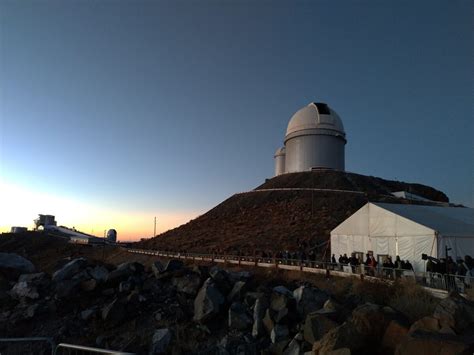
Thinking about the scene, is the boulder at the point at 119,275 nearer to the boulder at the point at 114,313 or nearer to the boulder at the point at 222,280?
the boulder at the point at 114,313

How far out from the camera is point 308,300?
45.1ft

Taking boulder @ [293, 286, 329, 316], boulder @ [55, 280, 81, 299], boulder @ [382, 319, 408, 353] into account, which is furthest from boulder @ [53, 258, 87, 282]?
boulder @ [382, 319, 408, 353]

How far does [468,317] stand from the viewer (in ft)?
26.1

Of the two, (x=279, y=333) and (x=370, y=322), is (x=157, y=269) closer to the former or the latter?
(x=279, y=333)

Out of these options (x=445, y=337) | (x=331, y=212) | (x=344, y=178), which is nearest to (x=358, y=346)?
(x=445, y=337)

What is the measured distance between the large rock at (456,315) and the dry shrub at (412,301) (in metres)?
2.02

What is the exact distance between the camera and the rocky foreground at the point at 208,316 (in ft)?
27.6

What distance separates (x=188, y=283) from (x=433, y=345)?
42.0 ft

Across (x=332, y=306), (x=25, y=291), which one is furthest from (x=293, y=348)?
(x=25, y=291)

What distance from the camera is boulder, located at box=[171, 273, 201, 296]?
701 inches

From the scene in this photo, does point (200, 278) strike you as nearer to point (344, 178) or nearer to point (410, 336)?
point (410, 336)

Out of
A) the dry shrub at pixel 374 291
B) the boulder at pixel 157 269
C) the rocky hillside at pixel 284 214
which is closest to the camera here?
the dry shrub at pixel 374 291

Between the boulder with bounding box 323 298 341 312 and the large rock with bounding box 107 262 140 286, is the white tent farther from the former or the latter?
the large rock with bounding box 107 262 140 286

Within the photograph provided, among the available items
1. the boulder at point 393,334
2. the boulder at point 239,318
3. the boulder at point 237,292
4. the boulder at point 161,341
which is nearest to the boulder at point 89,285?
the boulder at point 161,341
